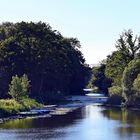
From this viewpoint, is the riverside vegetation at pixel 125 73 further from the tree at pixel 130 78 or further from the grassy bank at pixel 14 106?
the grassy bank at pixel 14 106

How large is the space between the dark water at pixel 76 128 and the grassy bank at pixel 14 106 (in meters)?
5.10

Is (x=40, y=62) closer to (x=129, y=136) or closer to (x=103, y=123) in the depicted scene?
(x=103, y=123)

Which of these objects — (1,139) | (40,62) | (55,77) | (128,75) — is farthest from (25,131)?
(55,77)

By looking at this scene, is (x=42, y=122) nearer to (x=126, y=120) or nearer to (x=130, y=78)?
(x=126, y=120)

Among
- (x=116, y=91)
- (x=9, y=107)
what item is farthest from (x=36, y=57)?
(x=9, y=107)

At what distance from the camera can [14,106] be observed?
3100 inches

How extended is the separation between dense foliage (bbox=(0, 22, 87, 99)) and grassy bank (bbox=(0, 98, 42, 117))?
1684 centimetres

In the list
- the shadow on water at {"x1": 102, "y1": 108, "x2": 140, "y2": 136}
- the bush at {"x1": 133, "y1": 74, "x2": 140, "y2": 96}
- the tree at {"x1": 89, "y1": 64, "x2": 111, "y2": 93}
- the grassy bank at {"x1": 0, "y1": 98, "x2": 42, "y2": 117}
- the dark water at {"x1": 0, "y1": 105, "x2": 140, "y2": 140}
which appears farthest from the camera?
the tree at {"x1": 89, "y1": 64, "x2": 111, "y2": 93}

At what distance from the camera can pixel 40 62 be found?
346ft

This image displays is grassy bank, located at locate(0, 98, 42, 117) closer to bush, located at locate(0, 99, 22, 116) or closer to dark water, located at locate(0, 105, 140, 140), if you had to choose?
bush, located at locate(0, 99, 22, 116)

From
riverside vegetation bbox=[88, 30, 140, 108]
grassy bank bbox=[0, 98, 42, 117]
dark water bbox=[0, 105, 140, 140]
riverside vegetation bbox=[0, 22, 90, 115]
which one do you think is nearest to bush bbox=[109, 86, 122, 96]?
riverside vegetation bbox=[88, 30, 140, 108]

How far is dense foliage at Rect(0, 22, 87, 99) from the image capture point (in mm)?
104750

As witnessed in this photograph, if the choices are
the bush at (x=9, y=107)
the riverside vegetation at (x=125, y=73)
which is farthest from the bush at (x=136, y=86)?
the bush at (x=9, y=107)

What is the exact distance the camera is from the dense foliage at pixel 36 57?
105m
